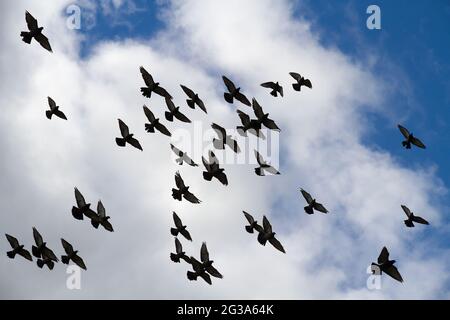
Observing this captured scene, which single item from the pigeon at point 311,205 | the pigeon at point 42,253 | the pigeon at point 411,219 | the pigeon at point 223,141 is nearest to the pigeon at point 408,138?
the pigeon at point 411,219

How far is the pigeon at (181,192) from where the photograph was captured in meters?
39.4

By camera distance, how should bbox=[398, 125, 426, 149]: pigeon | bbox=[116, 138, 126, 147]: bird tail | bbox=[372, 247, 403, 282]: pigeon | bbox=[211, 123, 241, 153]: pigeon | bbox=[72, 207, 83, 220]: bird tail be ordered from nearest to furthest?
bbox=[72, 207, 83, 220]: bird tail → bbox=[372, 247, 403, 282]: pigeon → bbox=[116, 138, 126, 147]: bird tail → bbox=[211, 123, 241, 153]: pigeon → bbox=[398, 125, 426, 149]: pigeon

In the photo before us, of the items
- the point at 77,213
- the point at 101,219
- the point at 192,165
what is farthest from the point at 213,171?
the point at 77,213

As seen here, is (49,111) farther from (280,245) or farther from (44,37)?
(280,245)

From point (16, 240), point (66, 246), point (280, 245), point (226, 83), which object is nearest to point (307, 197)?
point (280, 245)

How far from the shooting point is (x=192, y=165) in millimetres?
40781

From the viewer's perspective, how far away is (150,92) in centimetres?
3938

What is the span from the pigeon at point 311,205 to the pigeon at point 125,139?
10517mm

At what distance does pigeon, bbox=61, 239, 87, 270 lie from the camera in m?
38.0

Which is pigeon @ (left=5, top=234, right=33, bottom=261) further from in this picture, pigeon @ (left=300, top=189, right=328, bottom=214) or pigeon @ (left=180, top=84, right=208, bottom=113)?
pigeon @ (left=300, top=189, right=328, bottom=214)

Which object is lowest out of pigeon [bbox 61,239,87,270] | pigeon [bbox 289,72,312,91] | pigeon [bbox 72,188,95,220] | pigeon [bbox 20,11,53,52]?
pigeon [bbox 61,239,87,270]

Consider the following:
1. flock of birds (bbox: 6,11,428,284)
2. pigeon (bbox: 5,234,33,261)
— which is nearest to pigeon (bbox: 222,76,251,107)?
flock of birds (bbox: 6,11,428,284)

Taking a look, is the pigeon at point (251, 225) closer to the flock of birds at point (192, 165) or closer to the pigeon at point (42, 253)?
the flock of birds at point (192, 165)

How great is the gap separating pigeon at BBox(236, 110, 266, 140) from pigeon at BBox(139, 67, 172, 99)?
446cm
